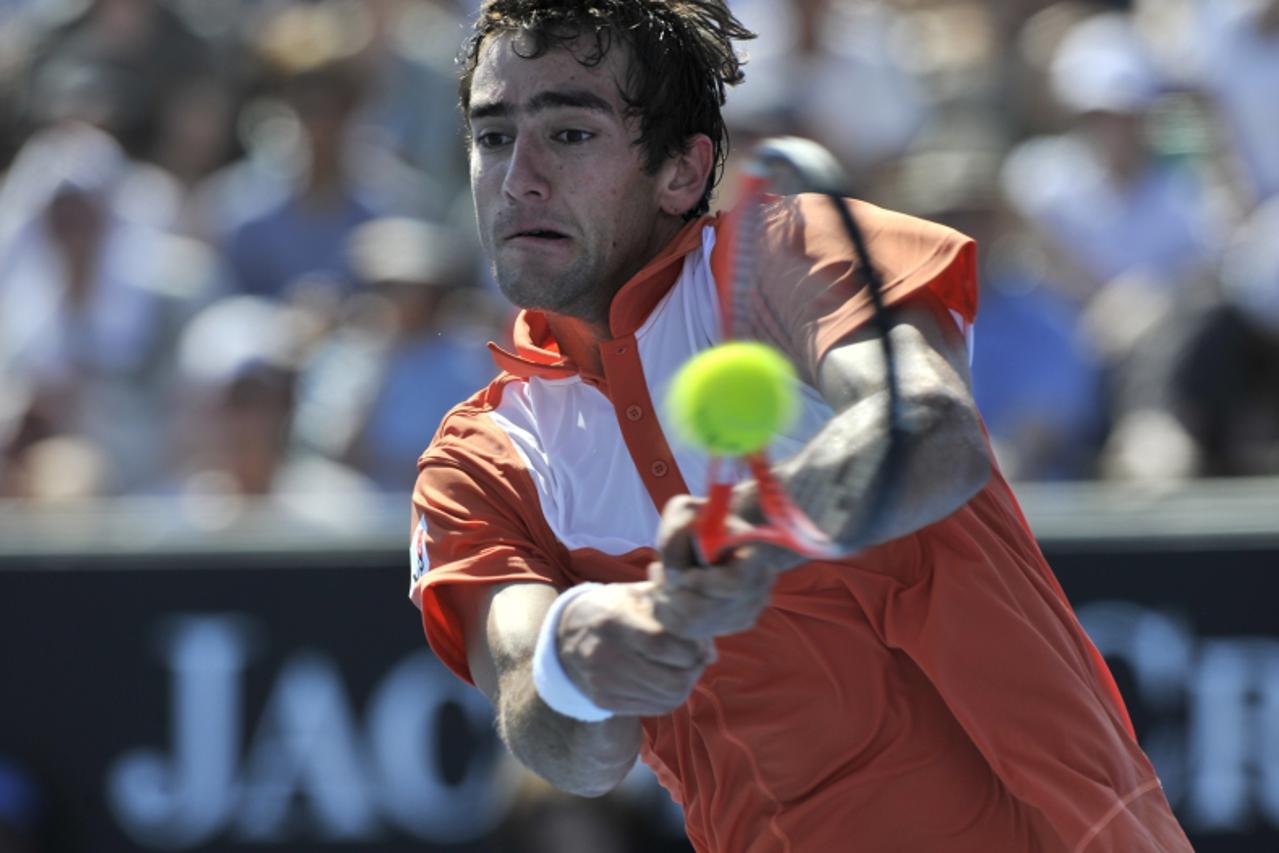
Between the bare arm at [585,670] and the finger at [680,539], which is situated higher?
the finger at [680,539]

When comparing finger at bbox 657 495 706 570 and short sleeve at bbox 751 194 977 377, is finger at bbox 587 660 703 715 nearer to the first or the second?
finger at bbox 657 495 706 570

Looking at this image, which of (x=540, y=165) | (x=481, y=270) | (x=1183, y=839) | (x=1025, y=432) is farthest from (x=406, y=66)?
(x=1183, y=839)

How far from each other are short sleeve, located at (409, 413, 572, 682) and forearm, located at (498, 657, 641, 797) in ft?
0.72

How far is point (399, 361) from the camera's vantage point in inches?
265

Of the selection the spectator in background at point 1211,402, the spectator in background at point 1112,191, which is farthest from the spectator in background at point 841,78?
the spectator in background at point 1211,402

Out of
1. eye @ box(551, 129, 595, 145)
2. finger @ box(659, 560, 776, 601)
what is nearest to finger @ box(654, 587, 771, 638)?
finger @ box(659, 560, 776, 601)

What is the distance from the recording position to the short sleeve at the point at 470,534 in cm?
298

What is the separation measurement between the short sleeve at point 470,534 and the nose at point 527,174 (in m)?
0.42

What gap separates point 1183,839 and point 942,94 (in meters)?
4.92

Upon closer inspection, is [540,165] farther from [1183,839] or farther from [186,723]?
[186,723]

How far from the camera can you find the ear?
A: 312cm

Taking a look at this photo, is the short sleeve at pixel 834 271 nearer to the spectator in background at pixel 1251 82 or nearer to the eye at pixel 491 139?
the eye at pixel 491 139

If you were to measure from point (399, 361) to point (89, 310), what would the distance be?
133 centimetres

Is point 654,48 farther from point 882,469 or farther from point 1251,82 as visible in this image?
point 1251,82
